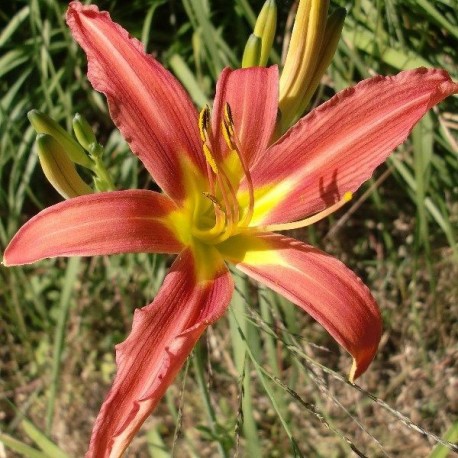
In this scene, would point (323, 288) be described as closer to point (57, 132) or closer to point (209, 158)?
point (209, 158)

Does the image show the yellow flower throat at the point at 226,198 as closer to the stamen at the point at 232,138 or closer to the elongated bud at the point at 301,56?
the stamen at the point at 232,138

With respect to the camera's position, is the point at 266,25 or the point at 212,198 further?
the point at 266,25

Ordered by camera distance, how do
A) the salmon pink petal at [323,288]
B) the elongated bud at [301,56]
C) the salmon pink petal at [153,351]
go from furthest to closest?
the elongated bud at [301,56]
the salmon pink petal at [323,288]
the salmon pink petal at [153,351]

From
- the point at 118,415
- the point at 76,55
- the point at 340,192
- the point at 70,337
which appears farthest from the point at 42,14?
the point at 118,415

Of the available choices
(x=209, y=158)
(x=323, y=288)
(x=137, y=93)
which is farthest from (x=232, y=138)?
(x=323, y=288)

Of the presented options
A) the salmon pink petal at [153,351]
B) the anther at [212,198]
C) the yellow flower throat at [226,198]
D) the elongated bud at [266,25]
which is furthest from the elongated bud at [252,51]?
the salmon pink petal at [153,351]

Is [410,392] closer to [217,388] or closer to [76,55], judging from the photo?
[217,388]
